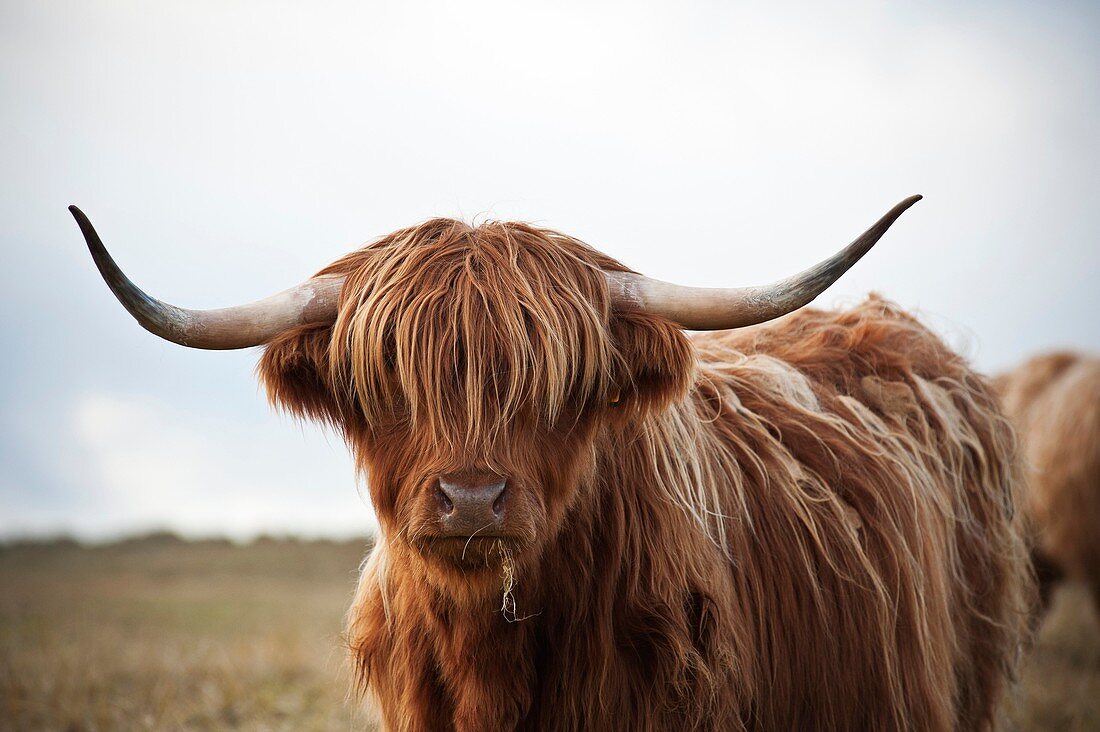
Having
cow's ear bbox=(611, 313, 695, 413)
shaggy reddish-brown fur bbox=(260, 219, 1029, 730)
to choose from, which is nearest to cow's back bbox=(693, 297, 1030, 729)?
shaggy reddish-brown fur bbox=(260, 219, 1029, 730)

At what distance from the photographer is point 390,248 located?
2875 millimetres

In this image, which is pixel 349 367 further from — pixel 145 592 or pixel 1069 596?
pixel 1069 596

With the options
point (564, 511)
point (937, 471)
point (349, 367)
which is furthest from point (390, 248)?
point (937, 471)

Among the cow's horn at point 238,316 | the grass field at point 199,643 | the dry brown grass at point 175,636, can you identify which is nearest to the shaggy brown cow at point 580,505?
the cow's horn at point 238,316

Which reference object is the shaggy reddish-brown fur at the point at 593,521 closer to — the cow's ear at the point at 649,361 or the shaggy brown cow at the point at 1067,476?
the cow's ear at the point at 649,361

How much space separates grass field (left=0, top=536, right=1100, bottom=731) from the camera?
5.75 metres

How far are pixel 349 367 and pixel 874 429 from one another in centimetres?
218

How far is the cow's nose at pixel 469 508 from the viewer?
7.69 ft

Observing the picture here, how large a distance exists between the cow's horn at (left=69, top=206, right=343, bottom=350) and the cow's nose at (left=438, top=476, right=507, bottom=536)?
0.73 m

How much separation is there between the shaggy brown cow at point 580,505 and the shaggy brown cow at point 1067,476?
22.3 feet

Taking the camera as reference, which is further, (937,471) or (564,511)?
(937,471)

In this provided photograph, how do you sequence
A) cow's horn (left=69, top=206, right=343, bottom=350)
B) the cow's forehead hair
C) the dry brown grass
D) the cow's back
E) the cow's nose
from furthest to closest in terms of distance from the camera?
the dry brown grass → the cow's back → cow's horn (left=69, top=206, right=343, bottom=350) → the cow's forehead hair → the cow's nose

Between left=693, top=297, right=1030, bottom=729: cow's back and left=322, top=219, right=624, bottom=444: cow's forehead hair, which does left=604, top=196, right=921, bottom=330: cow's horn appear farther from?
left=693, top=297, right=1030, bottom=729: cow's back

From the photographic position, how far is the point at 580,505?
111 inches
